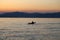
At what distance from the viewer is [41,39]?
85.9 feet

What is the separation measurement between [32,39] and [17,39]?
2024 millimetres

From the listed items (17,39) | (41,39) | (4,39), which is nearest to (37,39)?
(41,39)

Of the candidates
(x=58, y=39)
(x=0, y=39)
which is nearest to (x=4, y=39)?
(x=0, y=39)

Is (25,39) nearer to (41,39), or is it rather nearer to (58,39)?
(41,39)

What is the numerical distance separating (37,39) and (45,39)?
1.10m

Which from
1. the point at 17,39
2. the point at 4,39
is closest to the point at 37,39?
the point at 17,39

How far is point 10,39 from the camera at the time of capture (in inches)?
1030

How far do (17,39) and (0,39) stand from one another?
221 cm

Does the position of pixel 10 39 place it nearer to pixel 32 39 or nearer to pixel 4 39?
pixel 4 39

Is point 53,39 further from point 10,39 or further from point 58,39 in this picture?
point 10,39

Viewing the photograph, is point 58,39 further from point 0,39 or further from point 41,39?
point 0,39

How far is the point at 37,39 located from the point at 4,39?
14.2ft

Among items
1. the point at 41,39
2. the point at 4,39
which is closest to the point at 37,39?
the point at 41,39

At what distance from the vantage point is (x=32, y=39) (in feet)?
87.6
